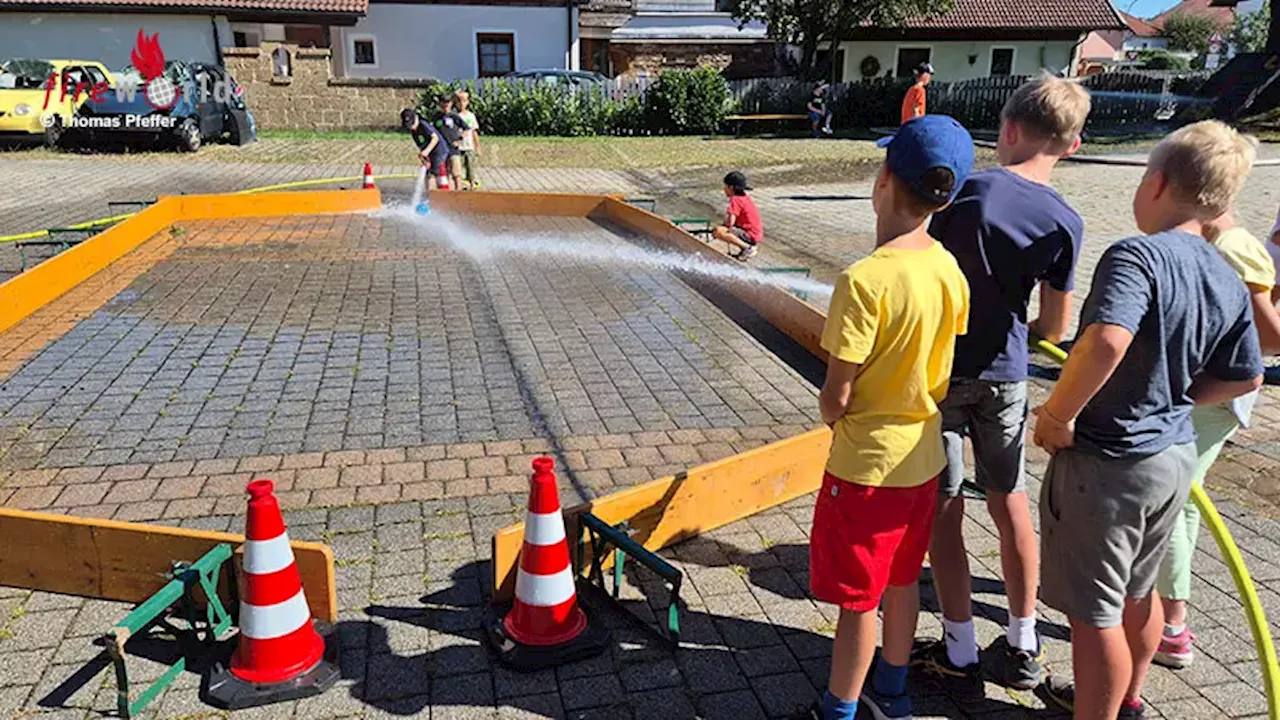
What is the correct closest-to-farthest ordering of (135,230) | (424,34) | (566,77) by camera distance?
(135,230) → (566,77) → (424,34)

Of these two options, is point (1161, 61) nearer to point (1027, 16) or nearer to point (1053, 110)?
point (1027, 16)

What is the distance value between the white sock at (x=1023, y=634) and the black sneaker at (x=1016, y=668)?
17 millimetres

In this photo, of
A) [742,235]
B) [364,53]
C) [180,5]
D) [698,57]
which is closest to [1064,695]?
[742,235]

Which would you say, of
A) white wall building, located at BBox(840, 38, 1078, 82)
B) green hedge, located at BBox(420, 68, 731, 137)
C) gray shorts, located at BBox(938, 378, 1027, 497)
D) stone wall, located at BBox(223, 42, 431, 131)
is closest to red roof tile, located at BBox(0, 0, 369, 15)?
stone wall, located at BBox(223, 42, 431, 131)

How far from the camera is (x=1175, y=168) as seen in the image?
2551mm

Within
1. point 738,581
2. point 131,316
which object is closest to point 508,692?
point 738,581

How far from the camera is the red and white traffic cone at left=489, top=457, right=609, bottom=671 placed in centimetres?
332

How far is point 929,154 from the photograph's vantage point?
2.45 m

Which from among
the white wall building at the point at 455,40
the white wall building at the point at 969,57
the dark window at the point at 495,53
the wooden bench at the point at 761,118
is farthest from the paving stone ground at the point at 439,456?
the white wall building at the point at 969,57

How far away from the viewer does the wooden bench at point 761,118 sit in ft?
87.6

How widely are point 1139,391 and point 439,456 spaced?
365cm

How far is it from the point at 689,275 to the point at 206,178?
11.1m

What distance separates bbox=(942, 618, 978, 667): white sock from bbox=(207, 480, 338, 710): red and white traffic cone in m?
2.16

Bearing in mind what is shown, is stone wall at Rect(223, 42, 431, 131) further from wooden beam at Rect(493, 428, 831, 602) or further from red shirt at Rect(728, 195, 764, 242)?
wooden beam at Rect(493, 428, 831, 602)
